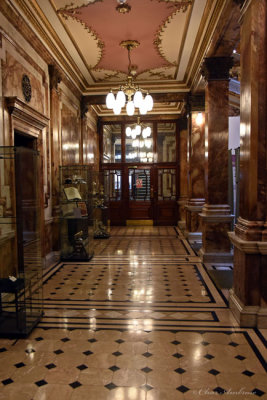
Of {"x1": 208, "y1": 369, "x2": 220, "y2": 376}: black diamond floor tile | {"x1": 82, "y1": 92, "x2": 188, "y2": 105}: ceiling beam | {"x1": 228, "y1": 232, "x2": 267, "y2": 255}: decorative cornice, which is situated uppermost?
{"x1": 82, "y1": 92, "x2": 188, "y2": 105}: ceiling beam

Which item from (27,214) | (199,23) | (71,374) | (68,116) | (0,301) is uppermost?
(199,23)

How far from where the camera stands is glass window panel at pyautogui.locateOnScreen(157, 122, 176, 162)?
1318 cm

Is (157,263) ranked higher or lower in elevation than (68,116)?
lower

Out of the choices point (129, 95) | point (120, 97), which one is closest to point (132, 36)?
point (129, 95)

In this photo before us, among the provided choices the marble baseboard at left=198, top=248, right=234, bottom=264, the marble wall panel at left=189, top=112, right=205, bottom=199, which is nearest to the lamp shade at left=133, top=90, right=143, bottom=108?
the marble wall panel at left=189, top=112, right=205, bottom=199

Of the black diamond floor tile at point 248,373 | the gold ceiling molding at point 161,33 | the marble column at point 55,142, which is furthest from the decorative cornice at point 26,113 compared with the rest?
the black diamond floor tile at point 248,373

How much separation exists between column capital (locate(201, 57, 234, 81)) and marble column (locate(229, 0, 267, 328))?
8.49ft

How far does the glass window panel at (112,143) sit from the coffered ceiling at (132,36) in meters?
3.96

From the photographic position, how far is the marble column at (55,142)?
7.03 metres

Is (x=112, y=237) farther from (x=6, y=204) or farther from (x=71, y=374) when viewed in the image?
(x=71, y=374)

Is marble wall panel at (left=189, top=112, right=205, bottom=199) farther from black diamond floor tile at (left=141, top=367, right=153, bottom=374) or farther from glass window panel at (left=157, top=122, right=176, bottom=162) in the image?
black diamond floor tile at (left=141, top=367, right=153, bottom=374)

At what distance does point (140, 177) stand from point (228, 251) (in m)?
6.96

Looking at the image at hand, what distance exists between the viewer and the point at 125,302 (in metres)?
4.75

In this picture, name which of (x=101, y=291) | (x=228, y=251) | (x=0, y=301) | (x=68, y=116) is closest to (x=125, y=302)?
(x=101, y=291)
